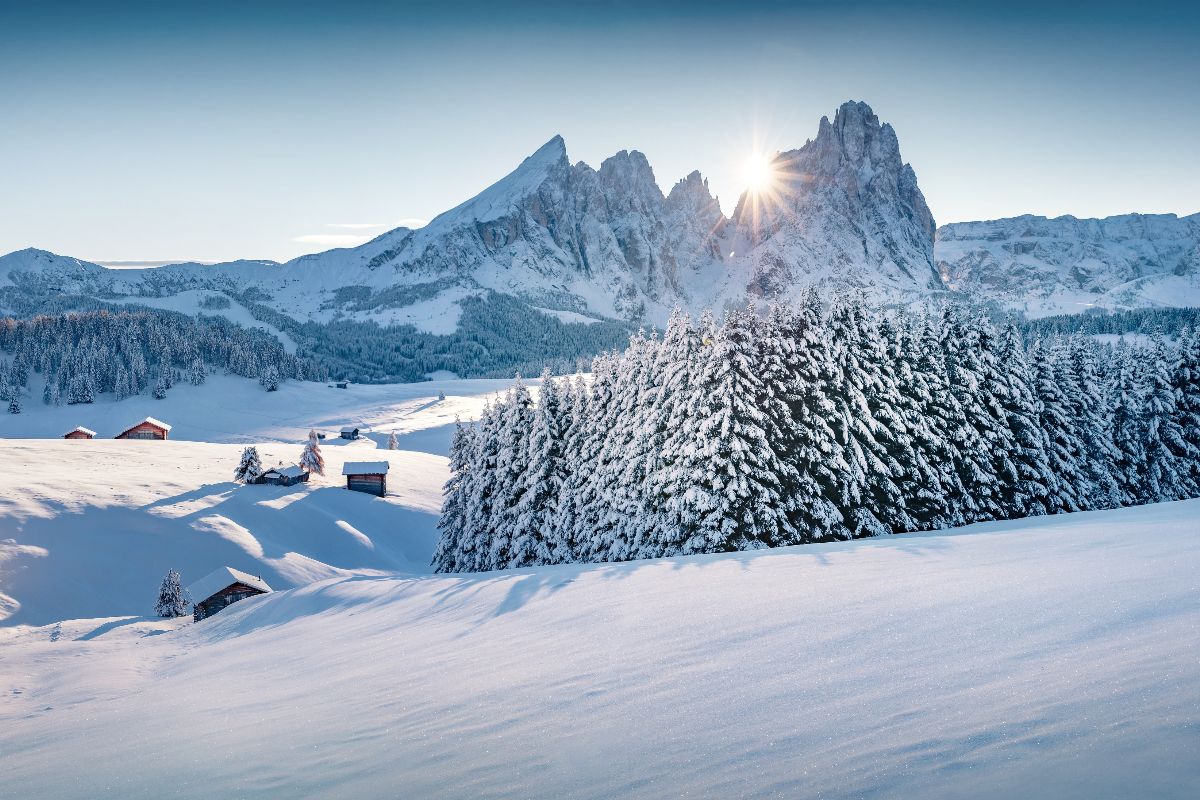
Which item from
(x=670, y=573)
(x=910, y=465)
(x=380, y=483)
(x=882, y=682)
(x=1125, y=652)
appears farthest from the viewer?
(x=380, y=483)

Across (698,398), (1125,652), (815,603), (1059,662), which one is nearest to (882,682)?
(1059,662)

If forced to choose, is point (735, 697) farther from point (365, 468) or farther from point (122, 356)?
point (122, 356)

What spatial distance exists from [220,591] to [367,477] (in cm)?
3556

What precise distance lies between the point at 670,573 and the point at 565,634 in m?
5.13

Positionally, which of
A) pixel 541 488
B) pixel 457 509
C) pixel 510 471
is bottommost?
pixel 457 509

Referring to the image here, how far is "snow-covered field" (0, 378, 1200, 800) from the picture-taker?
480 centimetres

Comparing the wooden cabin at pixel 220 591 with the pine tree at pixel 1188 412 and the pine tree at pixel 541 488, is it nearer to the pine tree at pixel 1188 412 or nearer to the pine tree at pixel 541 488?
the pine tree at pixel 541 488

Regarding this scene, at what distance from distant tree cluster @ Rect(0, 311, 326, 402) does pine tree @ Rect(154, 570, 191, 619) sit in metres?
117

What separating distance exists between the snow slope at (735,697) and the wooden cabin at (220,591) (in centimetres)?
2006

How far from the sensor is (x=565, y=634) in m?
11.0

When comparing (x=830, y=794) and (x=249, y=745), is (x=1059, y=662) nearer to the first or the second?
(x=830, y=794)

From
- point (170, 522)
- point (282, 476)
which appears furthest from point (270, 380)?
point (170, 522)

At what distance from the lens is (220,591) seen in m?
33.7

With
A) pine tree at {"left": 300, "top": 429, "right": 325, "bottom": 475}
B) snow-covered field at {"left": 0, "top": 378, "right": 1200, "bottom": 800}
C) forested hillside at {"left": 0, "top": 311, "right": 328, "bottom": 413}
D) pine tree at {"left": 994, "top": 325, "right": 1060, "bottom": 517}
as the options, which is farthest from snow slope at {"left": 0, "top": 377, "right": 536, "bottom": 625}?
forested hillside at {"left": 0, "top": 311, "right": 328, "bottom": 413}
